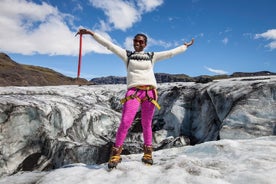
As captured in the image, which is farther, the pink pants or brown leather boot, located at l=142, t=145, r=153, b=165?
Answer: brown leather boot, located at l=142, t=145, r=153, b=165

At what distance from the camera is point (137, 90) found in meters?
6.27

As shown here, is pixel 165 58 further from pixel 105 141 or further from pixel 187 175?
pixel 105 141

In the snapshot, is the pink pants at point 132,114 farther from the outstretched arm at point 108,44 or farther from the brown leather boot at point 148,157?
the outstretched arm at point 108,44

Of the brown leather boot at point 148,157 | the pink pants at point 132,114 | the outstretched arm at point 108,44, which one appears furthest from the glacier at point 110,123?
the outstretched arm at point 108,44

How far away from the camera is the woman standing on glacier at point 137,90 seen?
607 cm

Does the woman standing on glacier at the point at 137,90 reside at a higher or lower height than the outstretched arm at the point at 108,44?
lower

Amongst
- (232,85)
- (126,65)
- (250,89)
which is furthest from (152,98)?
(232,85)

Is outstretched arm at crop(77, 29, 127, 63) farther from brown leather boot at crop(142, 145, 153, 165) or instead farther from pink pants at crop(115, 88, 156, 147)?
brown leather boot at crop(142, 145, 153, 165)

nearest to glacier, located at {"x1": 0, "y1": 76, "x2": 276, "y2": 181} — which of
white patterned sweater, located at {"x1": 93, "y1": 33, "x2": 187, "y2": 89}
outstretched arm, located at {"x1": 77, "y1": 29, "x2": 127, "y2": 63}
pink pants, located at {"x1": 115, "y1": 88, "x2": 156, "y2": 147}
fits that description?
pink pants, located at {"x1": 115, "y1": 88, "x2": 156, "y2": 147}

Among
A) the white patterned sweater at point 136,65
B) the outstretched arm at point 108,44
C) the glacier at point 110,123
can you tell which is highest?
the outstretched arm at point 108,44

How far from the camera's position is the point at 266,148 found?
23.8ft

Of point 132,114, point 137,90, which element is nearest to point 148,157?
point 132,114

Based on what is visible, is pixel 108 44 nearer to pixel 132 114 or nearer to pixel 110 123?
pixel 132 114

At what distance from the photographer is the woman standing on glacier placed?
607cm
